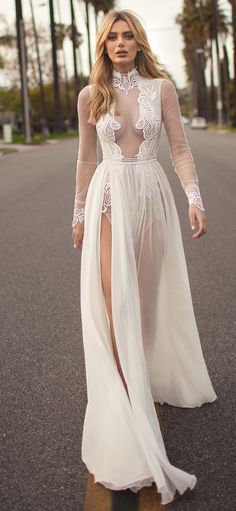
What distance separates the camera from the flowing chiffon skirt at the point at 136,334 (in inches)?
125

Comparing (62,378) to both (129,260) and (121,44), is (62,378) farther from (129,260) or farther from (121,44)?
(121,44)

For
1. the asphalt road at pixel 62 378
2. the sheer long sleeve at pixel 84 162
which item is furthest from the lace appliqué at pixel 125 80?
the asphalt road at pixel 62 378

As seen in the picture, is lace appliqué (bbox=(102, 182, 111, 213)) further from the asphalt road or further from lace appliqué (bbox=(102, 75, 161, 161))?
the asphalt road

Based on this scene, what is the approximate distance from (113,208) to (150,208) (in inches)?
8.8

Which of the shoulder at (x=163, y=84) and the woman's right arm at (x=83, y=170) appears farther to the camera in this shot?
the woman's right arm at (x=83, y=170)

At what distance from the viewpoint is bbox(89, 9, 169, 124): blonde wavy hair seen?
11.3 feet

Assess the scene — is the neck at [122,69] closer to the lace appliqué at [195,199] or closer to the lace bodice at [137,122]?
the lace bodice at [137,122]

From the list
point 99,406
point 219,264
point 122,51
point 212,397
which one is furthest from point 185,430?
point 219,264

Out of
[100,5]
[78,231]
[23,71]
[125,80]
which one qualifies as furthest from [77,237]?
[100,5]

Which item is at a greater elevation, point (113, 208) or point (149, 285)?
point (113, 208)

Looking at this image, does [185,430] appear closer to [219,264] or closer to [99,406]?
[99,406]


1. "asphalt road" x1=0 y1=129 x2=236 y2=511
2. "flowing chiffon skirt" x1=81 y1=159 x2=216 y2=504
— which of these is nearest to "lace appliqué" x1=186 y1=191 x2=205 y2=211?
"flowing chiffon skirt" x1=81 y1=159 x2=216 y2=504

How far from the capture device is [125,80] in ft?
11.6

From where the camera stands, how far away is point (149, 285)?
12.6 ft
